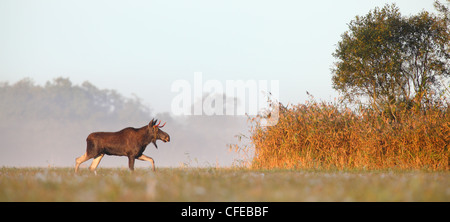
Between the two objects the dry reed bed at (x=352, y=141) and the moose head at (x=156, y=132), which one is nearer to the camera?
the moose head at (x=156, y=132)

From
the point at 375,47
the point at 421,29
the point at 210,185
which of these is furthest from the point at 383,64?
the point at 210,185

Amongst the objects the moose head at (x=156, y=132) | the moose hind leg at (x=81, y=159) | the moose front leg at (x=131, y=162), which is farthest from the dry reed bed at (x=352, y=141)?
the moose hind leg at (x=81, y=159)

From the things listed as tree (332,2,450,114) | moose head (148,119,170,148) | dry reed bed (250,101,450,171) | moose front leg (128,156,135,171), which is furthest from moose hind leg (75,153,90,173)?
tree (332,2,450,114)

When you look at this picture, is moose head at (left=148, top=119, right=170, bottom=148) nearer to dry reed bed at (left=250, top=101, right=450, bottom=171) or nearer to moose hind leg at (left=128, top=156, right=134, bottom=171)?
moose hind leg at (left=128, top=156, right=134, bottom=171)

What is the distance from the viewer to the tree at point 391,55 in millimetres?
35688

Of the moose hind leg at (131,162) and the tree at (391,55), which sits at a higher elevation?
the tree at (391,55)

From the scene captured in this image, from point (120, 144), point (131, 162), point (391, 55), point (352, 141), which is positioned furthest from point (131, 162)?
point (391, 55)

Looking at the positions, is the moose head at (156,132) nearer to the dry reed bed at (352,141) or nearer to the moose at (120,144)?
the moose at (120,144)

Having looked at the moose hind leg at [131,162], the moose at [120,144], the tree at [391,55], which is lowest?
the moose hind leg at [131,162]

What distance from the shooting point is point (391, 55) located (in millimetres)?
35844

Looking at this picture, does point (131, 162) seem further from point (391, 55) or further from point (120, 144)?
point (391, 55)

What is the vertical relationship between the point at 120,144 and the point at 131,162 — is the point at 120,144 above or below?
above
